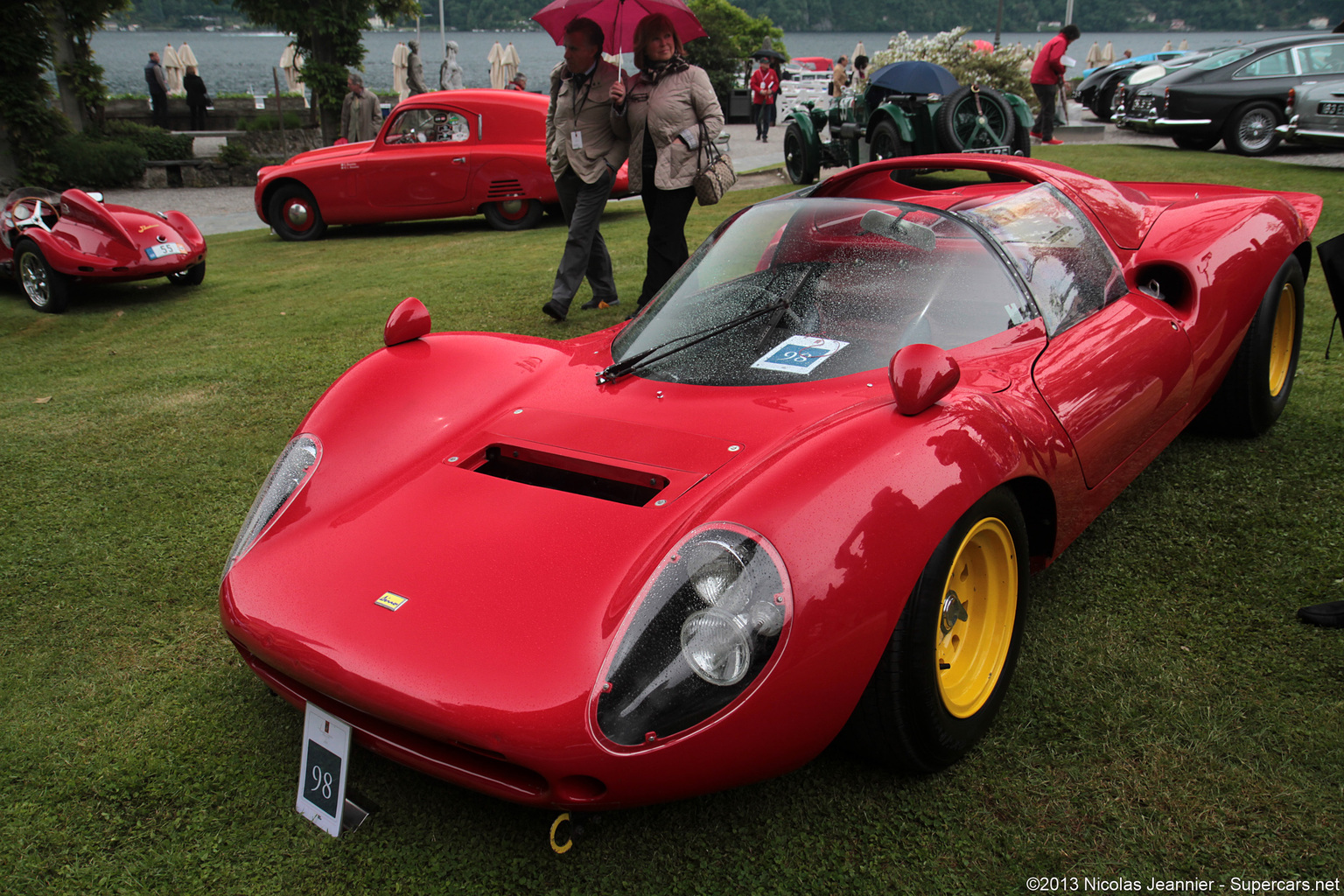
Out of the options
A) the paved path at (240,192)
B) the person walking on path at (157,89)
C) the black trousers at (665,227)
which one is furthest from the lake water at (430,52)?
the black trousers at (665,227)

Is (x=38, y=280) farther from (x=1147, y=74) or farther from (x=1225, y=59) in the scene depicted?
(x=1147, y=74)

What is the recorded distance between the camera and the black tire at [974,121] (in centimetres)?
963

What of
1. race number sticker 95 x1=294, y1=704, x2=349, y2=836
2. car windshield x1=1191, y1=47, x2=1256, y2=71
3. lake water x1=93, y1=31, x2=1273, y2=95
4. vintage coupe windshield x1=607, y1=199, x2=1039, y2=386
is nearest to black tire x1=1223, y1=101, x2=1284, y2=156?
car windshield x1=1191, y1=47, x2=1256, y2=71

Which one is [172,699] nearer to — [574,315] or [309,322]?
[574,315]

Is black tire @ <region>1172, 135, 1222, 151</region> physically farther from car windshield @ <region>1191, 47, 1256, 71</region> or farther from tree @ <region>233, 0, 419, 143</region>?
tree @ <region>233, 0, 419, 143</region>

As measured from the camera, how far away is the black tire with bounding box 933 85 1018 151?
9.63 meters

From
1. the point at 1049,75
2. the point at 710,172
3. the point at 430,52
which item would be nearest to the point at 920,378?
the point at 710,172

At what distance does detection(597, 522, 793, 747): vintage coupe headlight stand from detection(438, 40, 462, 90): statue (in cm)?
1677

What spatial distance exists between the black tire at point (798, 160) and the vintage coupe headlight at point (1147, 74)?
8200 mm

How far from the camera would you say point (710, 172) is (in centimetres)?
492

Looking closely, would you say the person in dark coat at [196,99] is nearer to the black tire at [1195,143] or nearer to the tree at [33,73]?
the tree at [33,73]

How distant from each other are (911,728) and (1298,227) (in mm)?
2834

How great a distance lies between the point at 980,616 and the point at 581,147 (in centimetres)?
404

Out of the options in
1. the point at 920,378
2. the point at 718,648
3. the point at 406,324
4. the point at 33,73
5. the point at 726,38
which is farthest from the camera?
the point at 726,38
